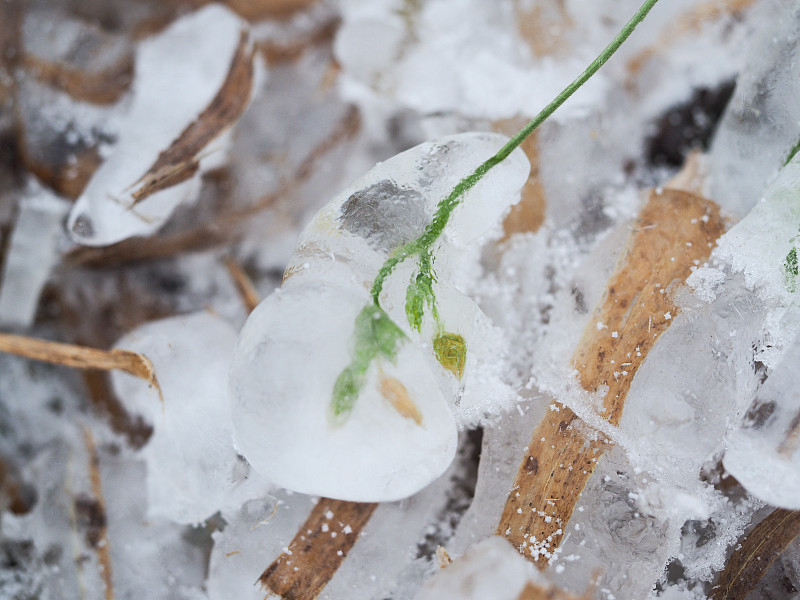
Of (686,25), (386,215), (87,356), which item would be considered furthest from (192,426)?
(686,25)

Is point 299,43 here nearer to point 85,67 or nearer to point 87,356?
point 85,67

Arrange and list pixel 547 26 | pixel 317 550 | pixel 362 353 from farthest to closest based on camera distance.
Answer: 1. pixel 547 26
2. pixel 317 550
3. pixel 362 353

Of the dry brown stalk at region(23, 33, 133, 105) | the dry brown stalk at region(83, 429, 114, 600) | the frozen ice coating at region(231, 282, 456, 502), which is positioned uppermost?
the frozen ice coating at region(231, 282, 456, 502)

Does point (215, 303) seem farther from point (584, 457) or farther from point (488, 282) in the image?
point (584, 457)

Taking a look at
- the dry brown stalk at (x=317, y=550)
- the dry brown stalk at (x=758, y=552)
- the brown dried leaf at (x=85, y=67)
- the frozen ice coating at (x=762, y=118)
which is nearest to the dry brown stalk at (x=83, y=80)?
the brown dried leaf at (x=85, y=67)

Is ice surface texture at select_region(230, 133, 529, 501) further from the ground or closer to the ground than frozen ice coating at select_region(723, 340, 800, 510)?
closer to the ground

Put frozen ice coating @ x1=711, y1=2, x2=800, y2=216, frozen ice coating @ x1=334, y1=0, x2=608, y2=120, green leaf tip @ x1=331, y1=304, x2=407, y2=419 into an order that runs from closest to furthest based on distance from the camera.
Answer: green leaf tip @ x1=331, y1=304, x2=407, y2=419 → frozen ice coating @ x1=711, y1=2, x2=800, y2=216 → frozen ice coating @ x1=334, y1=0, x2=608, y2=120

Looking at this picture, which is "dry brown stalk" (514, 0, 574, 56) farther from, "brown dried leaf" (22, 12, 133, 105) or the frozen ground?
"brown dried leaf" (22, 12, 133, 105)

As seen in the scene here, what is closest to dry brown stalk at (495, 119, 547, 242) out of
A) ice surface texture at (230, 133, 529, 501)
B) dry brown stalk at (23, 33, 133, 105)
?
ice surface texture at (230, 133, 529, 501)

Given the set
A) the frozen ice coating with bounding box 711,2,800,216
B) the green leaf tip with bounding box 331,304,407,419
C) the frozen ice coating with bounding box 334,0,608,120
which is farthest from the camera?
the frozen ice coating with bounding box 334,0,608,120
